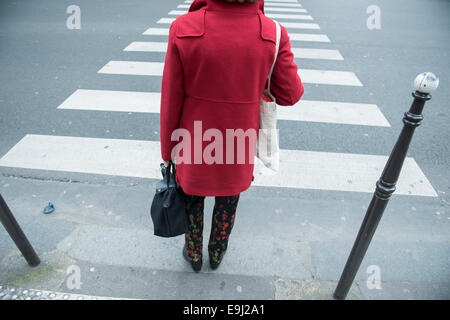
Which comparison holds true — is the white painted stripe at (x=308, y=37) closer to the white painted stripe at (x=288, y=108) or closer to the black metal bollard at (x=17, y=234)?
the white painted stripe at (x=288, y=108)

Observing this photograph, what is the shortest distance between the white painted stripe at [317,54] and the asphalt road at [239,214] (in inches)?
31.3

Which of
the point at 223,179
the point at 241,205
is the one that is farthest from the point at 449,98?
the point at 223,179

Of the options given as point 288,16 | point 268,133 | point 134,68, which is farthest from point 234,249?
point 288,16

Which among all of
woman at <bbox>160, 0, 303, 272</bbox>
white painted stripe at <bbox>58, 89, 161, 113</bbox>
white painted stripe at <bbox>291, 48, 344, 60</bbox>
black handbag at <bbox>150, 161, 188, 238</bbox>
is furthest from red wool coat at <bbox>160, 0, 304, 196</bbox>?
white painted stripe at <bbox>291, 48, 344, 60</bbox>

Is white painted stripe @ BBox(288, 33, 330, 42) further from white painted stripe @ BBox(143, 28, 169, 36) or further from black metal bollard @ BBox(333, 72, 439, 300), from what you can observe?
black metal bollard @ BBox(333, 72, 439, 300)

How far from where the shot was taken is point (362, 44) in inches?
285

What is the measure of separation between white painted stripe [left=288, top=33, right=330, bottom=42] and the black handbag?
6468 mm

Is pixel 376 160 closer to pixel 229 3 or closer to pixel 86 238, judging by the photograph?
pixel 229 3

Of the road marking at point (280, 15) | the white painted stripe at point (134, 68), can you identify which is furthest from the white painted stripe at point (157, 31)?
the white painted stripe at point (134, 68)

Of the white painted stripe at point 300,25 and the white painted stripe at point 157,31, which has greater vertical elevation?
the white painted stripe at point 300,25

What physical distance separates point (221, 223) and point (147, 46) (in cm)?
568

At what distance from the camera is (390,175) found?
1618mm

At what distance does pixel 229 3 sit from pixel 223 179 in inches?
36.1

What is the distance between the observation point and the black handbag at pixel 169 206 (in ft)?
6.24
